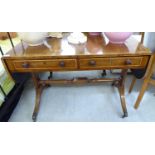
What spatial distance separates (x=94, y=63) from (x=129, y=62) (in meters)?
0.27

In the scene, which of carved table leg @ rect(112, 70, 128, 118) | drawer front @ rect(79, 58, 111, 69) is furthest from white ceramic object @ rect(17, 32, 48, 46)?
carved table leg @ rect(112, 70, 128, 118)

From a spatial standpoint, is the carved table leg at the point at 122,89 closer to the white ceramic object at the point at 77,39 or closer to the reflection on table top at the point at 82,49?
the reflection on table top at the point at 82,49

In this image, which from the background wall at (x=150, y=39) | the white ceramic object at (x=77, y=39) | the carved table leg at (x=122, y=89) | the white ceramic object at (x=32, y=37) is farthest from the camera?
the background wall at (x=150, y=39)

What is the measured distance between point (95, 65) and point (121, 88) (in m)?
0.62

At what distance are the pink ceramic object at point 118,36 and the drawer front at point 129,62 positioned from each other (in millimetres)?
174

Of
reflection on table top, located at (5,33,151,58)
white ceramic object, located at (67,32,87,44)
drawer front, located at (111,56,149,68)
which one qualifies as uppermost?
white ceramic object, located at (67,32,87,44)

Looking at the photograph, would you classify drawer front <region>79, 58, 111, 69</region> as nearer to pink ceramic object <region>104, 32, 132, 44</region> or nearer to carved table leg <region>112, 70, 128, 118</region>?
pink ceramic object <region>104, 32, 132, 44</region>

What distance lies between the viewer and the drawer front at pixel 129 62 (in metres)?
1.10

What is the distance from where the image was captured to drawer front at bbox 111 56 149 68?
1.10 meters

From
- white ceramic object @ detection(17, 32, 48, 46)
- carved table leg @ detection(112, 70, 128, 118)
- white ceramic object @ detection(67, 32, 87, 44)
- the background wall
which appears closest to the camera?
white ceramic object @ detection(17, 32, 48, 46)

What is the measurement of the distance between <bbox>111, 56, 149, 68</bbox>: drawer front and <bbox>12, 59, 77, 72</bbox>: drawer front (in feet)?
1.04

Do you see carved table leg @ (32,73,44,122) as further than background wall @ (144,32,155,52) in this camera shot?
No

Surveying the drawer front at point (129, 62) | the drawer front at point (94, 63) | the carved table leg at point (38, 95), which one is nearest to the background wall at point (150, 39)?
the drawer front at point (129, 62)
